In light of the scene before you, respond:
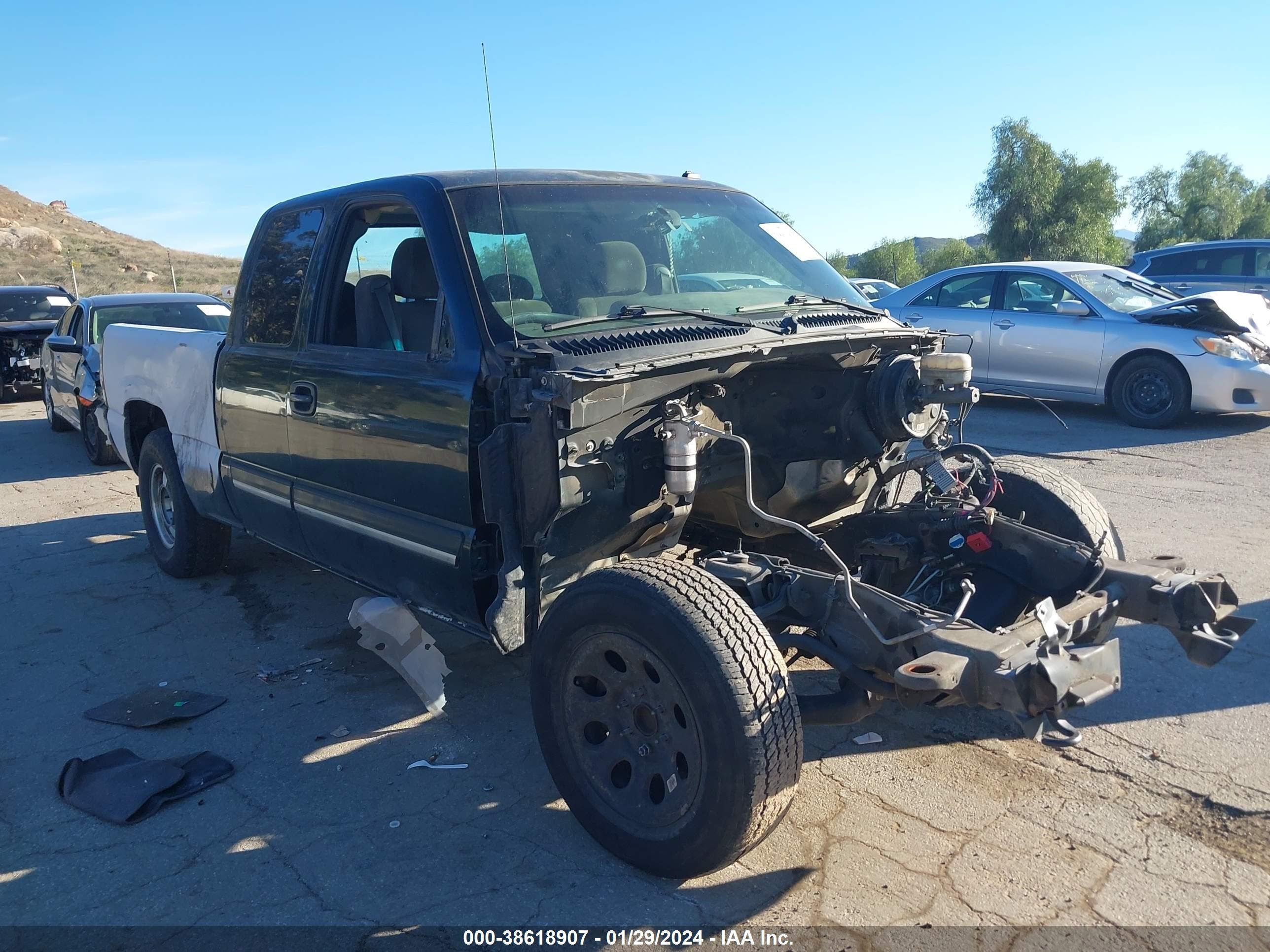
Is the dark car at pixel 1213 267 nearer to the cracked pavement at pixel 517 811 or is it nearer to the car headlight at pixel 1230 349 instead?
the car headlight at pixel 1230 349

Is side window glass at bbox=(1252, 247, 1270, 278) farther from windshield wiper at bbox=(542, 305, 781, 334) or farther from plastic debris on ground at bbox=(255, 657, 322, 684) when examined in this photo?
plastic debris on ground at bbox=(255, 657, 322, 684)

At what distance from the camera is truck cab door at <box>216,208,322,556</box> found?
450 cm

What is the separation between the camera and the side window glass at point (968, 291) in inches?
437

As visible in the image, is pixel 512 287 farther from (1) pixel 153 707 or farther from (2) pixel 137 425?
(2) pixel 137 425

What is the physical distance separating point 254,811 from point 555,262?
2265 mm

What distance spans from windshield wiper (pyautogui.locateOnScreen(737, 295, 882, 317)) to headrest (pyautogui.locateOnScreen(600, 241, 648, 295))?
1.42 ft

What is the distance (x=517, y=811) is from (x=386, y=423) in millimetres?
1513

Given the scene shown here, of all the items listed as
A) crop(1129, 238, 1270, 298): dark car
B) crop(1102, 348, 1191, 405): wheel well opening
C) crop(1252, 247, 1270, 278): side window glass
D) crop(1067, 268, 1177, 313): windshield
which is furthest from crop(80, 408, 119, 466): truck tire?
crop(1252, 247, 1270, 278): side window glass

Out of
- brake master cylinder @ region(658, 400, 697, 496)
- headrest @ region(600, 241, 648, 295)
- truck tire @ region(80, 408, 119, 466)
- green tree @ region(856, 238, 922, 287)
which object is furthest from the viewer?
green tree @ region(856, 238, 922, 287)

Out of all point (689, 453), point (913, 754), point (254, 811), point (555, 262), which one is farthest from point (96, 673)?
point (913, 754)

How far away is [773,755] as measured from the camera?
268 centimetres

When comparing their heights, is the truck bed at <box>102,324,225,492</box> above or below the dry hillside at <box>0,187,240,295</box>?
below

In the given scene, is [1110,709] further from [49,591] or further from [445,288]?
[49,591]

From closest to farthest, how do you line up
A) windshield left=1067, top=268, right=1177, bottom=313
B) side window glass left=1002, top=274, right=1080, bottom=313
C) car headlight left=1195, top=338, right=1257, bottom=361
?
car headlight left=1195, top=338, right=1257, bottom=361 < windshield left=1067, top=268, right=1177, bottom=313 < side window glass left=1002, top=274, right=1080, bottom=313
